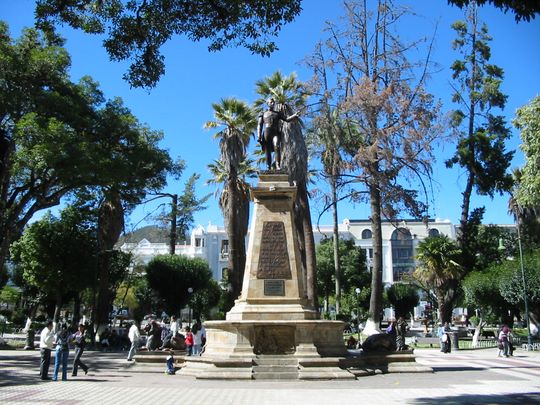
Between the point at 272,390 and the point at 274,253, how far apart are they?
14.2 feet

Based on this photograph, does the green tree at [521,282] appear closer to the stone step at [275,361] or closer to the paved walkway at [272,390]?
the paved walkway at [272,390]

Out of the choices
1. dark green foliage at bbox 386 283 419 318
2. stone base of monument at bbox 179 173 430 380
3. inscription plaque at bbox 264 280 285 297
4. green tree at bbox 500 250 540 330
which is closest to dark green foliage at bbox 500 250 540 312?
green tree at bbox 500 250 540 330

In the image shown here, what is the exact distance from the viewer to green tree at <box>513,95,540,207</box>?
2186 centimetres

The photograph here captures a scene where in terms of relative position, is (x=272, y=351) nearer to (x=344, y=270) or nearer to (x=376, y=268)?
(x=376, y=268)

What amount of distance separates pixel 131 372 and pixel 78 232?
1924 cm

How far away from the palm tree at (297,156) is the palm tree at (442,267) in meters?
10.4

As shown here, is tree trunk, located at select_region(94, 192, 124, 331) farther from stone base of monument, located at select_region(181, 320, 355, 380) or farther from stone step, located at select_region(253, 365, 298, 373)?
stone step, located at select_region(253, 365, 298, 373)

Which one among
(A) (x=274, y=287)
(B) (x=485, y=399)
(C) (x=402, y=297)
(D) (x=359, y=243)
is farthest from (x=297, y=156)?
(D) (x=359, y=243)

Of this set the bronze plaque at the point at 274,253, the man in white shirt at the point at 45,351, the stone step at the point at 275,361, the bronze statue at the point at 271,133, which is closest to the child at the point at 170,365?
the stone step at the point at 275,361

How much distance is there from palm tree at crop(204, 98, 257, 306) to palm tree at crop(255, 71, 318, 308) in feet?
4.44

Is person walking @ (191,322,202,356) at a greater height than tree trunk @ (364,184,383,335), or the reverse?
tree trunk @ (364,184,383,335)

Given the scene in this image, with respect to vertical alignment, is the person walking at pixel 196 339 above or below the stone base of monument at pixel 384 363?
above

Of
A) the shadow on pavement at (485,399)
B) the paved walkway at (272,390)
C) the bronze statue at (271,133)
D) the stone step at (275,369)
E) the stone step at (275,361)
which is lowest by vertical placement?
the paved walkway at (272,390)

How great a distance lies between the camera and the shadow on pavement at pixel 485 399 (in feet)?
29.1
